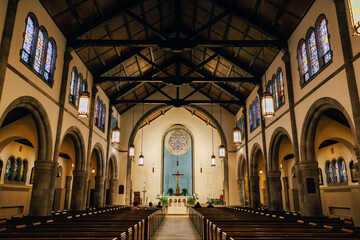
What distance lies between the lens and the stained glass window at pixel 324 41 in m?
8.65

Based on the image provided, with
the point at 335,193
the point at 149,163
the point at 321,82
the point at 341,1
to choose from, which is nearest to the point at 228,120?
the point at 149,163

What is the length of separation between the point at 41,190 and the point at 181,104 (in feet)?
36.6

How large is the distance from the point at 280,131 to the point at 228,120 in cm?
1064

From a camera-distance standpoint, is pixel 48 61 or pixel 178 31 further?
pixel 178 31

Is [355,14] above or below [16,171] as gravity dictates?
above

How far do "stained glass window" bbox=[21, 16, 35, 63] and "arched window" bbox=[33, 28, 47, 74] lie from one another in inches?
14.1

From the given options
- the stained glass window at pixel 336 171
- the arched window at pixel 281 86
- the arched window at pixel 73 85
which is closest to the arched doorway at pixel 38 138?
the arched window at pixel 73 85

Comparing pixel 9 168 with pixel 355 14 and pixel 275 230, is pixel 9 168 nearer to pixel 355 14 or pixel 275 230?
pixel 275 230

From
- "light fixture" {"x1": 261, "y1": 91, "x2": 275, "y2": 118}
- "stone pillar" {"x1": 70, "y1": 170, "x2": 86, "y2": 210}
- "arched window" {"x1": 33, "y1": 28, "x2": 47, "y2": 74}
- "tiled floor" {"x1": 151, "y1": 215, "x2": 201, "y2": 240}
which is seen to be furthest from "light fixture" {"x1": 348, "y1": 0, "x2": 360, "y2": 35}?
"stone pillar" {"x1": 70, "y1": 170, "x2": 86, "y2": 210}

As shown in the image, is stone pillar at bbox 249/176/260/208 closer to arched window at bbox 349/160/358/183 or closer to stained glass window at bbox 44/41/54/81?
arched window at bbox 349/160/358/183

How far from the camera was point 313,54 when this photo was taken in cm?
977

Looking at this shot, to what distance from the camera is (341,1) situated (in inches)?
303

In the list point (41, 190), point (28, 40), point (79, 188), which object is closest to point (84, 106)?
point (28, 40)

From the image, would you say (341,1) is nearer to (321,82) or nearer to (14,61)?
(321,82)
